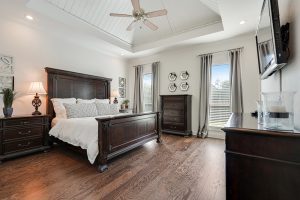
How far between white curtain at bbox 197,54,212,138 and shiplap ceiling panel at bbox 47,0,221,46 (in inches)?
40.0

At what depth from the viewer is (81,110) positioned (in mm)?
3691

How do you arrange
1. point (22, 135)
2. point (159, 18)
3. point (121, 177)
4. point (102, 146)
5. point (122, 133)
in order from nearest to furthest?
point (121, 177) → point (102, 146) → point (122, 133) → point (22, 135) → point (159, 18)

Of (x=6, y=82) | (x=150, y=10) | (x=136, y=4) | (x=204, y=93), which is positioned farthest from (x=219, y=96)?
(x=6, y=82)

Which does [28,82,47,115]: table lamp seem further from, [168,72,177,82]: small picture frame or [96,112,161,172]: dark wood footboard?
[168,72,177,82]: small picture frame

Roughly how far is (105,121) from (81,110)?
1516 mm

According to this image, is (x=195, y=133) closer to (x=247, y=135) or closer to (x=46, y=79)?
(x=247, y=135)

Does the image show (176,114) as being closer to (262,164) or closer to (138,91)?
(138,91)

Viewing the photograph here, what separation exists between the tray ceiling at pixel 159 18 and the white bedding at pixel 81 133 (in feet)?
8.26

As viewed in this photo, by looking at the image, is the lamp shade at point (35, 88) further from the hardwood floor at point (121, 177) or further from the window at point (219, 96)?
the window at point (219, 96)

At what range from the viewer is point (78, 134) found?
2723 millimetres

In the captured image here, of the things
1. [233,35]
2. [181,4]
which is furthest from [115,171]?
[233,35]

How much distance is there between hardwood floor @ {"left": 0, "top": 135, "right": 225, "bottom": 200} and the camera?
5.98 feet

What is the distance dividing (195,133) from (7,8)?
211 inches

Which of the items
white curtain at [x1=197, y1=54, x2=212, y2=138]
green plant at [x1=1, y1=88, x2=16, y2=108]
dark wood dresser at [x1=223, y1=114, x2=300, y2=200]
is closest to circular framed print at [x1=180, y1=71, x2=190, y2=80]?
white curtain at [x1=197, y1=54, x2=212, y2=138]
